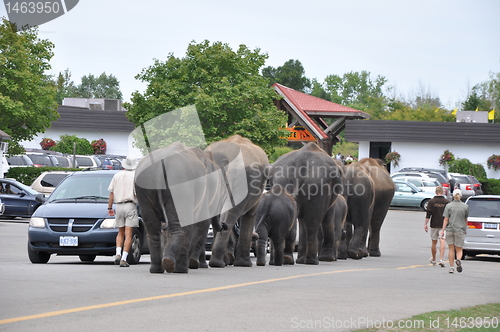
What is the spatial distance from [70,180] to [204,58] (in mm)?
28317

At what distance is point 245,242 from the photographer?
533 inches

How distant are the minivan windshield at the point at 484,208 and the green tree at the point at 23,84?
21221 millimetres

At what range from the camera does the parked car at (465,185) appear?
4538 cm

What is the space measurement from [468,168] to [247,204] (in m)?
44.7

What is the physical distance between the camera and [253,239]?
13953mm

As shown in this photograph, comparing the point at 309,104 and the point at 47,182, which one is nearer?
the point at 47,182

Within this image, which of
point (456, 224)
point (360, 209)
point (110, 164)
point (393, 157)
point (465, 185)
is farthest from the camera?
point (393, 157)

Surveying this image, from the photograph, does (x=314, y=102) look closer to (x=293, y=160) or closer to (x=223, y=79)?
(x=223, y=79)

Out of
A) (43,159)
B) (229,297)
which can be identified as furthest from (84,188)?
(43,159)

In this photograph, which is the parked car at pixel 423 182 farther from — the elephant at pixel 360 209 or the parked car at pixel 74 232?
the parked car at pixel 74 232

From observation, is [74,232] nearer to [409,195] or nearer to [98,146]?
[409,195]

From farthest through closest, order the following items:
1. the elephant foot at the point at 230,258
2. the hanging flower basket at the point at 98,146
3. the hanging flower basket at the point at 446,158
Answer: the hanging flower basket at the point at 98,146, the hanging flower basket at the point at 446,158, the elephant foot at the point at 230,258

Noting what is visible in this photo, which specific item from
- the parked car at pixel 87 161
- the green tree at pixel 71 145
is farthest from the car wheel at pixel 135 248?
the green tree at pixel 71 145

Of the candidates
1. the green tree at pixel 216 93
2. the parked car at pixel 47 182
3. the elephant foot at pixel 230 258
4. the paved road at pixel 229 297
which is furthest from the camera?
the green tree at pixel 216 93
